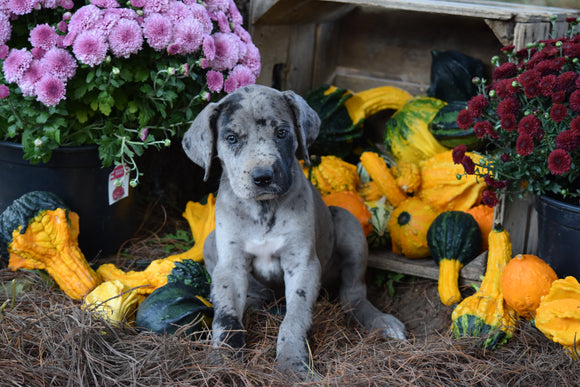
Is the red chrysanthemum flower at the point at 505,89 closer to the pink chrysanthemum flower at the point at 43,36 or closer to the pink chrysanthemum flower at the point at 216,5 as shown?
the pink chrysanthemum flower at the point at 216,5

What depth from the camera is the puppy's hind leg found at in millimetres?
3604

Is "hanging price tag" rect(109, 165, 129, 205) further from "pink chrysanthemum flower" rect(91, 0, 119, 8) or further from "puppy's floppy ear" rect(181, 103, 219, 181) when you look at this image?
"pink chrysanthemum flower" rect(91, 0, 119, 8)

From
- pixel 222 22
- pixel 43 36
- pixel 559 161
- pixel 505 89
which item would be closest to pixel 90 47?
pixel 43 36

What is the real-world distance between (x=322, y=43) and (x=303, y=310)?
3.06 metres

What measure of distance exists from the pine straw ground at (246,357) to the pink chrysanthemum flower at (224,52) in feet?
5.03

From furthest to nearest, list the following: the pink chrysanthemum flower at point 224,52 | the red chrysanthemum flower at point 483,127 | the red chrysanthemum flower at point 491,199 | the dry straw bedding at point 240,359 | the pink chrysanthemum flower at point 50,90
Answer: the pink chrysanthemum flower at point 224,52 → the red chrysanthemum flower at point 491,199 → the pink chrysanthemum flower at point 50,90 → the red chrysanthemum flower at point 483,127 → the dry straw bedding at point 240,359

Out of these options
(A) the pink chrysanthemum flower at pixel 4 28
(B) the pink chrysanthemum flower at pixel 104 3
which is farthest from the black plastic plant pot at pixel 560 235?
(A) the pink chrysanthemum flower at pixel 4 28

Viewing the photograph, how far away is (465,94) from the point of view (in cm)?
475

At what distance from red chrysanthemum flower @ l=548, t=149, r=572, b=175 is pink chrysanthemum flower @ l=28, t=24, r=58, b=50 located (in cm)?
268

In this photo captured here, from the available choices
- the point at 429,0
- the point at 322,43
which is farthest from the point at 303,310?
the point at 322,43

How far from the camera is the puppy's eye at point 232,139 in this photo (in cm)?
302

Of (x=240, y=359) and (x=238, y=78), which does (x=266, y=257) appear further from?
(x=238, y=78)

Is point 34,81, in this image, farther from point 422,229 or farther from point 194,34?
point 422,229

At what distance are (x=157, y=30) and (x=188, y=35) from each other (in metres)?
0.18
